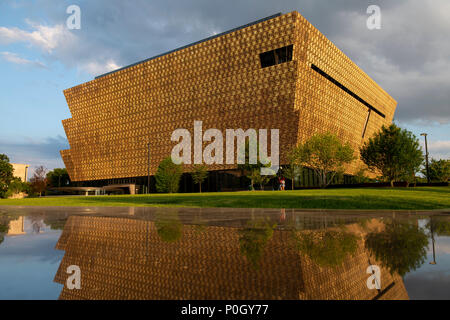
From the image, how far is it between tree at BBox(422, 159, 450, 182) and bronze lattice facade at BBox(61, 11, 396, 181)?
Result: 20720 millimetres

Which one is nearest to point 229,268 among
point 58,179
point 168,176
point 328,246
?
point 328,246

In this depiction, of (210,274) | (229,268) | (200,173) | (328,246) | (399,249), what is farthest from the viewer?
(200,173)

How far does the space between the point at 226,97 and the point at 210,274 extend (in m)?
66.1

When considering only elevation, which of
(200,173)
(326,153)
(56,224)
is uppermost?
(326,153)

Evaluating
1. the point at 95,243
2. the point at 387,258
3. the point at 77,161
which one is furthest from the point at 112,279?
the point at 77,161

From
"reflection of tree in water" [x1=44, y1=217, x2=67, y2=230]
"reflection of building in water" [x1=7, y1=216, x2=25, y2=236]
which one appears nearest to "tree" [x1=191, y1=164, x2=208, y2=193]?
"reflection of tree in water" [x1=44, y1=217, x2=67, y2=230]

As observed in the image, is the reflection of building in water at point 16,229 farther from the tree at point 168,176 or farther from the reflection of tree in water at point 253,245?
the tree at point 168,176

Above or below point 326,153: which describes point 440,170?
below

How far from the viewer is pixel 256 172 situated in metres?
51.1

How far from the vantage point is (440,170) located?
84.8 m

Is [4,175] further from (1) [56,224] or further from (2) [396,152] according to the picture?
(2) [396,152]

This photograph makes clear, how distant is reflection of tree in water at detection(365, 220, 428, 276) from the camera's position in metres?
Result: 4.11

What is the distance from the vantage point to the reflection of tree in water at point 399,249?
4109mm

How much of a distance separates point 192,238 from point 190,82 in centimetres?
7074
